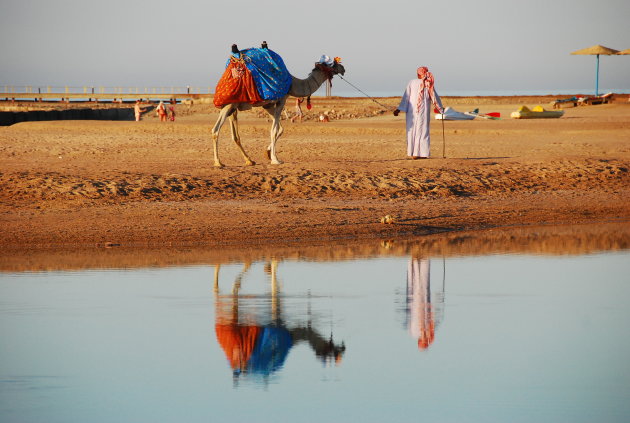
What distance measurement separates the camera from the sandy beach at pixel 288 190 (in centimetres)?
1391

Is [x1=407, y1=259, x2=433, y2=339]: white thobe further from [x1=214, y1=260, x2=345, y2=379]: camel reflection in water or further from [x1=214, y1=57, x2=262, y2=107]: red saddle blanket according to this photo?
[x1=214, y1=57, x2=262, y2=107]: red saddle blanket

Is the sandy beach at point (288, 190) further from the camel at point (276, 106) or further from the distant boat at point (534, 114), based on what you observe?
the distant boat at point (534, 114)

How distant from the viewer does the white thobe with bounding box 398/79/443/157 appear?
19469 mm

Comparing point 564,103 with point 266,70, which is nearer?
point 266,70

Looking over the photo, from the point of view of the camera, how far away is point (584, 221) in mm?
16250

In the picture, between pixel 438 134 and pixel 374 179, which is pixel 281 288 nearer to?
pixel 374 179

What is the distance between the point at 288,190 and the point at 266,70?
207 cm

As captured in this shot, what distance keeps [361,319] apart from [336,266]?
264cm

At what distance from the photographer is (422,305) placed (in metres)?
9.65

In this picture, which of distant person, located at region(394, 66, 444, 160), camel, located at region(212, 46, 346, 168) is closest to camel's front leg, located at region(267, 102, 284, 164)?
camel, located at region(212, 46, 346, 168)

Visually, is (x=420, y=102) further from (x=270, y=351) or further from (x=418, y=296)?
(x=270, y=351)

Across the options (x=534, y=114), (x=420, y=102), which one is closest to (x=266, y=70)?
(x=420, y=102)

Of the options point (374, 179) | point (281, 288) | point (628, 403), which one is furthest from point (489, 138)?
point (628, 403)

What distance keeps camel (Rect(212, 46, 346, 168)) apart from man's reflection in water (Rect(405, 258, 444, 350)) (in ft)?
23.2
